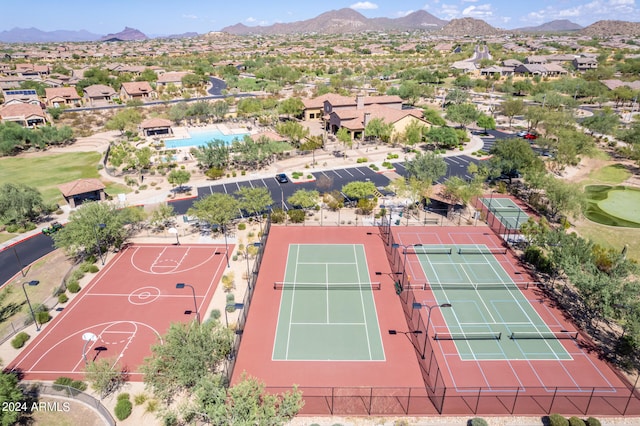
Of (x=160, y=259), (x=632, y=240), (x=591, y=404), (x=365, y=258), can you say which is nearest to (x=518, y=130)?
(x=632, y=240)

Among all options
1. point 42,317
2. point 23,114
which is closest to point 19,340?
point 42,317

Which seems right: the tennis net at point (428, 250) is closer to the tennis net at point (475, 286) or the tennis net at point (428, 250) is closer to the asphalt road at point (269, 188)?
the tennis net at point (475, 286)

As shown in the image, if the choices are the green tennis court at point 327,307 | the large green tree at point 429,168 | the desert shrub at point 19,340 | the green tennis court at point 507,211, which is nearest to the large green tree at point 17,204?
the desert shrub at point 19,340

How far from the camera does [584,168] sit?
65.9 meters

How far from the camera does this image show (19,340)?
2912cm

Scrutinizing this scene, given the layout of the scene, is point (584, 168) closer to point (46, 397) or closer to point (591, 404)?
point (591, 404)

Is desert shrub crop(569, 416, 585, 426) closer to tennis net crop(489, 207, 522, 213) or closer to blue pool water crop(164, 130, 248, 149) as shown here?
tennis net crop(489, 207, 522, 213)

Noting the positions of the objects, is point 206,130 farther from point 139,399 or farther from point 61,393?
point 139,399

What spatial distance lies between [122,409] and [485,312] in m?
28.1

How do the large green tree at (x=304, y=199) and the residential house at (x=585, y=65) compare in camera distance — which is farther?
the residential house at (x=585, y=65)

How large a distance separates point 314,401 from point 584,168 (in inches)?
2580

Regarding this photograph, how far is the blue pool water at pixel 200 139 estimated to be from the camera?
79.6 m

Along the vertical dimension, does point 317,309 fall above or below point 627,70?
below

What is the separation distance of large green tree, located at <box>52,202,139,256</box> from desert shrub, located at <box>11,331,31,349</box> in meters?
10.6
